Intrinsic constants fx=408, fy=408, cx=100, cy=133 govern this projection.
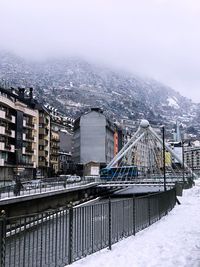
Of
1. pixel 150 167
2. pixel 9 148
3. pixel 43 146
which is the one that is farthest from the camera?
pixel 150 167

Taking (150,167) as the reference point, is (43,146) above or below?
above

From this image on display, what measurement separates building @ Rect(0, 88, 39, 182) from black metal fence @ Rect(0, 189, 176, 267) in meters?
55.5

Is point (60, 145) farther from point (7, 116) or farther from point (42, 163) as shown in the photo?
point (7, 116)

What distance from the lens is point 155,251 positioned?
12.5 m

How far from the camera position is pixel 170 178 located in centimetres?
8112

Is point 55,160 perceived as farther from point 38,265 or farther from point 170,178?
point 38,265

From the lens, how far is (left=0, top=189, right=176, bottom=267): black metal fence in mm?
9867

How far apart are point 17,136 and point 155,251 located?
7383cm

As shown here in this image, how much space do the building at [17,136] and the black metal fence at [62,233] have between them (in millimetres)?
55505

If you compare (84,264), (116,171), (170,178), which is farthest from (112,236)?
(116,171)

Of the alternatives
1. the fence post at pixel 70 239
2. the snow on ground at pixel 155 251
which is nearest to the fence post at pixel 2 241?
the snow on ground at pixel 155 251

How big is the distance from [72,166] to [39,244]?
135 m

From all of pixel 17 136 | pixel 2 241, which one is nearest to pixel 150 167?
pixel 17 136

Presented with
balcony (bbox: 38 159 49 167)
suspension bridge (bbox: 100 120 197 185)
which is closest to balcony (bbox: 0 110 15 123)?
balcony (bbox: 38 159 49 167)
